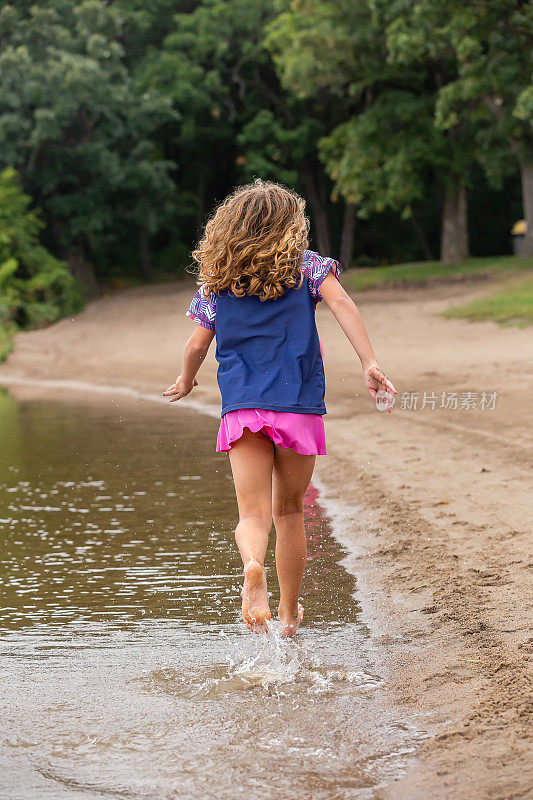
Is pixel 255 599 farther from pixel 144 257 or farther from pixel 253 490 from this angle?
pixel 144 257

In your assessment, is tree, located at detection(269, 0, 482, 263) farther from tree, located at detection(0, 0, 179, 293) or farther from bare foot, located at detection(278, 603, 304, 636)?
bare foot, located at detection(278, 603, 304, 636)

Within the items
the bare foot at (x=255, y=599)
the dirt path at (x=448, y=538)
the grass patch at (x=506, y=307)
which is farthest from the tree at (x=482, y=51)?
the bare foot at (x=255, y=599)

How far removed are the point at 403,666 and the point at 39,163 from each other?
29.7m

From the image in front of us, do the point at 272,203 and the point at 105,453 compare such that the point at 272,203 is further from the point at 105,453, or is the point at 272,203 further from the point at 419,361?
the point at 419,361

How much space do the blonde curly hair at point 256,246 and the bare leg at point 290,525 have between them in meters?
0.67

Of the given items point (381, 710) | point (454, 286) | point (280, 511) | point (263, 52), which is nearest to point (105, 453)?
point (280, 511)

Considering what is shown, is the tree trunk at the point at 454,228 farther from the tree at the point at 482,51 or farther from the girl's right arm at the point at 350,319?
the girl's right arm at the point at 350,319

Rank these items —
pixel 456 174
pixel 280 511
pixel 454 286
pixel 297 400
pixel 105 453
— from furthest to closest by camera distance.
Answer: pixel 456 174
pixel 454 286
pixel 105 453
pixel 280 511
pixel 297 400

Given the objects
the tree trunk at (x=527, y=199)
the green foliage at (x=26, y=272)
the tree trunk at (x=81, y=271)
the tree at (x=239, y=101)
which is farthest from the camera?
the tree at (x=239, y=101)

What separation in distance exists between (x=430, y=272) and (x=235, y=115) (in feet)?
37.0

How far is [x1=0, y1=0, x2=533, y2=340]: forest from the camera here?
26.4 m

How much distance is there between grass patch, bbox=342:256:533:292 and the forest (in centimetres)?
105

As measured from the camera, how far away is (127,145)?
33.4 m

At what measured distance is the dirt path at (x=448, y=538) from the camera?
359 cm
